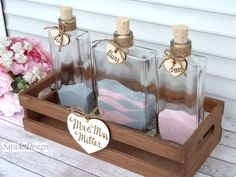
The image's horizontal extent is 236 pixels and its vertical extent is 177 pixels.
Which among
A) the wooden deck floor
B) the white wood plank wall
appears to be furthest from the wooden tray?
the white wood plank wall

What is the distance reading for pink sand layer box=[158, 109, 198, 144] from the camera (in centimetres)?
105

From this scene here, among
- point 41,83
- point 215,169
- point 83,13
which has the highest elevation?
point 83,13

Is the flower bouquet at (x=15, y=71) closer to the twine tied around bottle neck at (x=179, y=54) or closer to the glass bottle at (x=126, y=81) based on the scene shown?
the glass bottle at (x=126, y=81)

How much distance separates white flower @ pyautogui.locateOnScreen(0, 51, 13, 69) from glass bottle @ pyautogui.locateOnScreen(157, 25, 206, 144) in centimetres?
42

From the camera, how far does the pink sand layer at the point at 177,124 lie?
1051mm

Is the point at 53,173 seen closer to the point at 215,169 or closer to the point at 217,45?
the point at 215,169

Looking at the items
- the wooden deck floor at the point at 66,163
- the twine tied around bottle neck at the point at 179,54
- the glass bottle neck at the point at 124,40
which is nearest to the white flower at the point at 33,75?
the wooden deck floor at the point at 66,163

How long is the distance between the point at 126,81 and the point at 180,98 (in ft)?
0.43

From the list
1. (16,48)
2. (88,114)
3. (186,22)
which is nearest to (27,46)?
(16,48)

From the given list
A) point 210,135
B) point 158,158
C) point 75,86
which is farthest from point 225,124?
point 75,86

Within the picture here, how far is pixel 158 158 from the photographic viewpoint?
106cm

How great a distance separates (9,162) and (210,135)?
0.48 meters

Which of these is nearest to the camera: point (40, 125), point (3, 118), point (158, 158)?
point (158, 158)

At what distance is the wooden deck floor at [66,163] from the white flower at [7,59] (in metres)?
0.19
